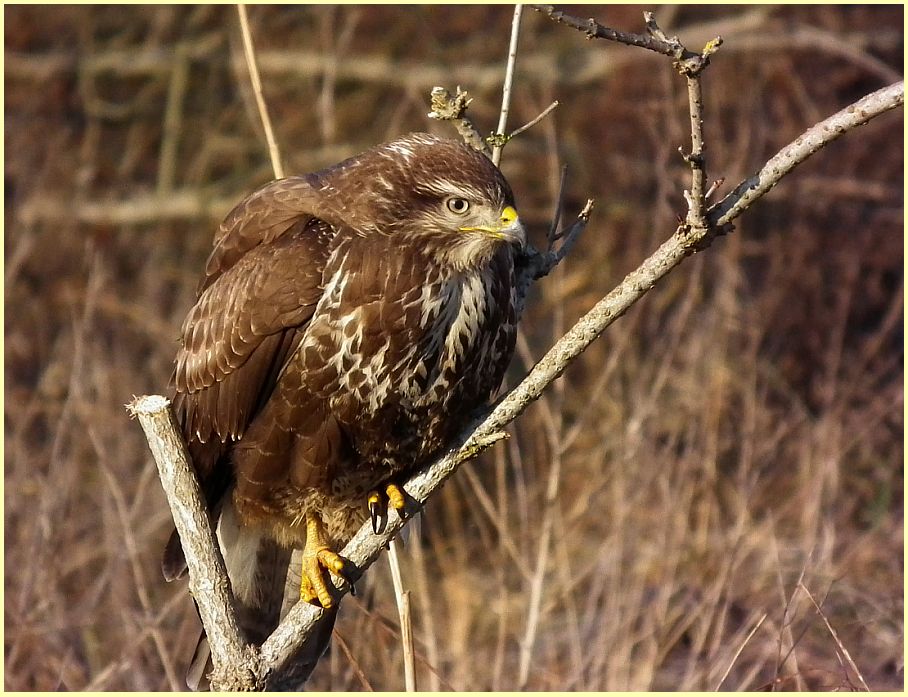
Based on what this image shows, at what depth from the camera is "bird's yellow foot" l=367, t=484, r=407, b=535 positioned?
12.2 feet

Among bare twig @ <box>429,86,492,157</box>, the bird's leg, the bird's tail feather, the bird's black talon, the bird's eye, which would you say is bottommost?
the bird's tail feather

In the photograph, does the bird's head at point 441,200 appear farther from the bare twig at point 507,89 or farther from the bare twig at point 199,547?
the bare twig at point 199,547

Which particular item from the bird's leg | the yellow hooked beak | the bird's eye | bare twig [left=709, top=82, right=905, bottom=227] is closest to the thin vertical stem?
bare twig [left=709, top=82, right=905, bottom=227]

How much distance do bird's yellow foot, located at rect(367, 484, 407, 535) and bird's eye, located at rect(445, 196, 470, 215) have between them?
2.68ft

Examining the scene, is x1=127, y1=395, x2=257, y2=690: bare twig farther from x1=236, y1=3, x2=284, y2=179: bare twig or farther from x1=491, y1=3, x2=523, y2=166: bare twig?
x1=491, y1=3, x2=523, y2=166: bare twig

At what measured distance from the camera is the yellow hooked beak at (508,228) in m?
3.43

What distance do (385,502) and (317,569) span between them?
0.88ft

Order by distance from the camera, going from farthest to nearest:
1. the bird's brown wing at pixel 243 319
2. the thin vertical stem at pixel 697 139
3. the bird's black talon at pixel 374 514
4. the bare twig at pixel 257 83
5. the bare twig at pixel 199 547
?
the bare twig at pixel 257 83 < the bird's black talon at pixel 374 514 < the bird's brown wing at pixel 243 319 < the bare twig at pixel 199 547 < the thin vertical stem at pixel 697 139

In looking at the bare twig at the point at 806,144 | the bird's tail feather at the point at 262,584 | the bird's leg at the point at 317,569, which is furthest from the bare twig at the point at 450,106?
the bird's tail feather at the point at 262,584

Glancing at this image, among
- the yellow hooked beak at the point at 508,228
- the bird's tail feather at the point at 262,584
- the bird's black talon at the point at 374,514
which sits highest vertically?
the yellow hooked beak at the point at 508,228

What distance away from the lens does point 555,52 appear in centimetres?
978

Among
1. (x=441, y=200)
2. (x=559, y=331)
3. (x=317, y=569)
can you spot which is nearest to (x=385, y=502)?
(x=317, y=569)

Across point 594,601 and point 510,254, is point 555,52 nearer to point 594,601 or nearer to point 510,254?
point 594,601

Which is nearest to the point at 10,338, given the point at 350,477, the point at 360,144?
the point at 360,144
